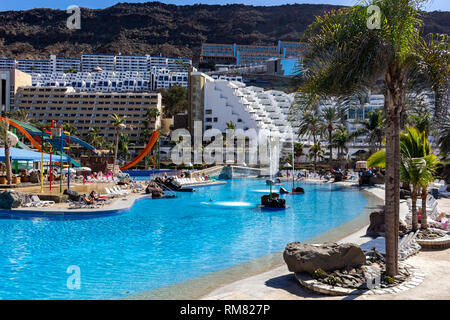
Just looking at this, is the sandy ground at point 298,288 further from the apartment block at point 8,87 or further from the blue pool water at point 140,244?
the apartment block at point 8,87

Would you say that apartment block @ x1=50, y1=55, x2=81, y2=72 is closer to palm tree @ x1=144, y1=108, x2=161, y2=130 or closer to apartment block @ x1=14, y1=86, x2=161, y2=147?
apartment block @ x1=14, y1=86, x2=161, y2=147

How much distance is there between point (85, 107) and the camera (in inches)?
3317

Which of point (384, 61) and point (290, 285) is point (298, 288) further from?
point (384, 61)

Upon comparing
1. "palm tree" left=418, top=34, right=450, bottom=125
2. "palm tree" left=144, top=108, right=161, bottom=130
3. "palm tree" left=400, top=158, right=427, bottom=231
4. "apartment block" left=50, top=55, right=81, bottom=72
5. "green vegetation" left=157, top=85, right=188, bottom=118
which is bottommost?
"palm tree" left=400, top=158, right=427, bottom=231

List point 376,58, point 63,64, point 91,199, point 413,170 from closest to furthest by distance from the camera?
point 376,58, point 413,170, point 91,199, point 63,64

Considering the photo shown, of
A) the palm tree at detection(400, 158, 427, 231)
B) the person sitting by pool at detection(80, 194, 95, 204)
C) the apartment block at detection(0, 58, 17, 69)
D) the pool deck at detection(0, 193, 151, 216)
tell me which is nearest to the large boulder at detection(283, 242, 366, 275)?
the palm tree at detection(400, 158, 427, 231)

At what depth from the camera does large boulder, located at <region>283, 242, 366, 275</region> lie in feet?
21.5

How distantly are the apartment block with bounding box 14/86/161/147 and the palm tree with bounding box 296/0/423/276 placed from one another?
78070 millimetres

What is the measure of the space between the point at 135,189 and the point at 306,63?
64.9ft

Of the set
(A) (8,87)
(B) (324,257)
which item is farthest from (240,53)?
(B) (324,257)

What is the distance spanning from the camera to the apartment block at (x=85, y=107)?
83188mm

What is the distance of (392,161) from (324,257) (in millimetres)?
2067

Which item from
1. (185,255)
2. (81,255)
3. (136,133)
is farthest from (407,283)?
(136,133)

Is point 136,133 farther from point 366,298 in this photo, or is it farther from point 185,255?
point 366,298
